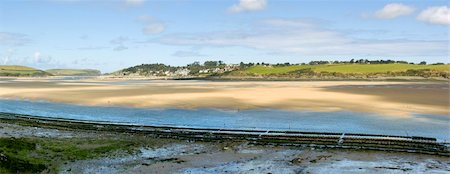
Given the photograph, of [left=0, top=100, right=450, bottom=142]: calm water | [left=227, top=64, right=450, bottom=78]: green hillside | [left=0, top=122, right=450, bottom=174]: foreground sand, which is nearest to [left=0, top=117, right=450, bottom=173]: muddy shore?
[left=0, top=122, right=450, bottom=174]: foreground sand

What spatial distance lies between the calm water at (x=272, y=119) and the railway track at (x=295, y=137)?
2.01 metres

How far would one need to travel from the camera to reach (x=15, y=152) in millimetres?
16750

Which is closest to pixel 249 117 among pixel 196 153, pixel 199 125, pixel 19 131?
pixel 199 125

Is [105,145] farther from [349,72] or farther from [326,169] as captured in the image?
[349,72]

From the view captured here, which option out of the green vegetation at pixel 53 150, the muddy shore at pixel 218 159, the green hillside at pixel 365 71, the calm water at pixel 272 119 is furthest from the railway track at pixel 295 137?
the green hillside at pixel 365 71

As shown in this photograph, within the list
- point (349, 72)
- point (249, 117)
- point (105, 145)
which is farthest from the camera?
point (349, 72)

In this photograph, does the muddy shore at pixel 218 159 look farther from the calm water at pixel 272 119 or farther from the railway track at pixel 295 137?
the calm water at pixel 272 119

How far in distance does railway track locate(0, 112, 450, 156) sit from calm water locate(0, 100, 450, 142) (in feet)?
6.61

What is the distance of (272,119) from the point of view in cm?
2942

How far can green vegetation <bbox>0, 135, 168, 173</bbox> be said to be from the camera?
1445 centimetres

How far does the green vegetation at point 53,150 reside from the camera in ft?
47.4

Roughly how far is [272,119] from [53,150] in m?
15.4

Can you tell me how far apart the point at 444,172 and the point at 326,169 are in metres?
4.16

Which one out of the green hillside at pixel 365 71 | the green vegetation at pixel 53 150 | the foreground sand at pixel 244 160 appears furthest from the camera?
the green hillside at pixel 365 71
